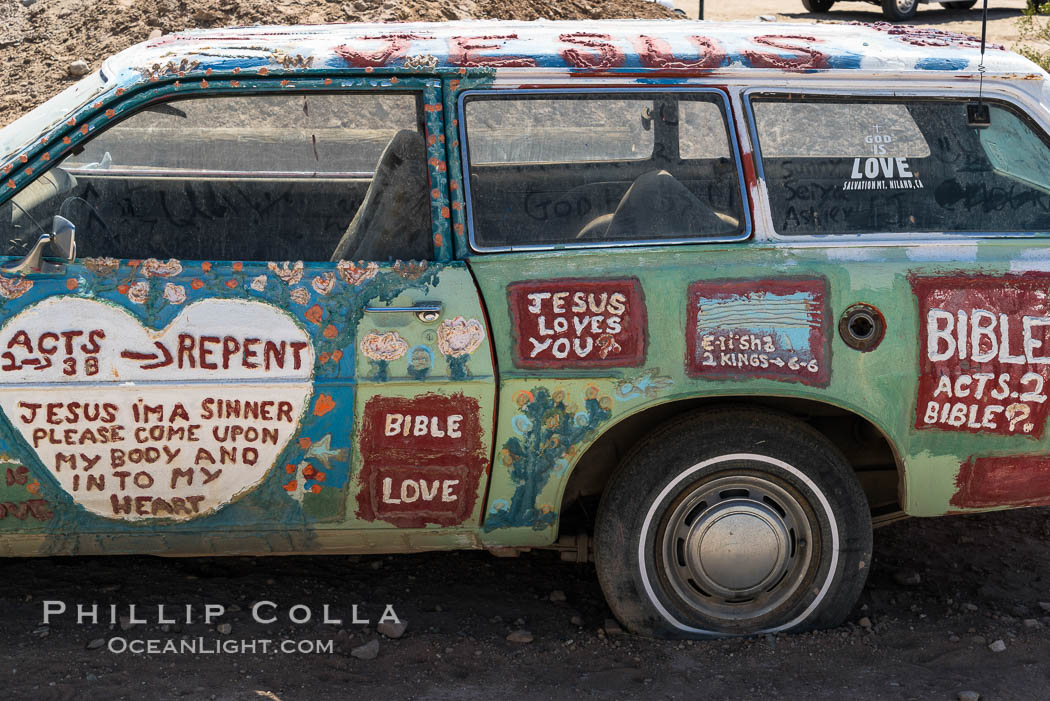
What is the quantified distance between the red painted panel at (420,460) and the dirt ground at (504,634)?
53 cm

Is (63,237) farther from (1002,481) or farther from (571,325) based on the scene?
(1002,481)

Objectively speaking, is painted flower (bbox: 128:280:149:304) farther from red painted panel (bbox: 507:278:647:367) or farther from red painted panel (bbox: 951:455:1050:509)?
red painted panel (bbox: 951:455:1050:509)

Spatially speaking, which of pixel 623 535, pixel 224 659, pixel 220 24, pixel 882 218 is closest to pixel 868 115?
pixel 882 218

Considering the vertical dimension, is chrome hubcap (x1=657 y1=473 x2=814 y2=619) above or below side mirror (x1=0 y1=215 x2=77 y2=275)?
below

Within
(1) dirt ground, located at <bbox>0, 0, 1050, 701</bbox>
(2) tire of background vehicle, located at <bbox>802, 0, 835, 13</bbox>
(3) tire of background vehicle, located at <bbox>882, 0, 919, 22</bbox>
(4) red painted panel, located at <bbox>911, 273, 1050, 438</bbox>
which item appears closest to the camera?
(4) red painted panel, located at <bbox>911, 273, 1050, 438</bbox>

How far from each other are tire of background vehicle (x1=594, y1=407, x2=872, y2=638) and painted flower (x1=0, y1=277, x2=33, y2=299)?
175 centimetres

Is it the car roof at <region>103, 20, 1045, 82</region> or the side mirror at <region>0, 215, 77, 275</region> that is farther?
the car roof at <region>103, 20, 1045, 82</region>

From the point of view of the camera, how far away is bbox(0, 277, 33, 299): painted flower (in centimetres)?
302

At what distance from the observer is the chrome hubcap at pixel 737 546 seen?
3.36m

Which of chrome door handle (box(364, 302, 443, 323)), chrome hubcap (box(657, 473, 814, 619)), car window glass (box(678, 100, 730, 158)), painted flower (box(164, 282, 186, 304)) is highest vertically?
car window glass (box(678, 100, 730, 158))

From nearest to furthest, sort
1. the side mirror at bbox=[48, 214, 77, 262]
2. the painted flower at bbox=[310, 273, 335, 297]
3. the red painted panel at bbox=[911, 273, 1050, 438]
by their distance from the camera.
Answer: the side mirror at bbox=[48, 214, 77, 262] < the painted flower at bbox=[310, 273, 335, 297] < the red painted panel at bbox=[911, 273, 1050, 438]

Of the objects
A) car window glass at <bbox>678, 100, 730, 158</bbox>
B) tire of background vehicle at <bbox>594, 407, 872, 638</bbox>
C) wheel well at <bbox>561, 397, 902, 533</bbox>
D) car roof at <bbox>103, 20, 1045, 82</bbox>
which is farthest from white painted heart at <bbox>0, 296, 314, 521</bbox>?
car window glass at <bbox>678, 100, 730, 158</bbox>

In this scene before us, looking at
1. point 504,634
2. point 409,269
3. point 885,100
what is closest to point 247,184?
point 409,269

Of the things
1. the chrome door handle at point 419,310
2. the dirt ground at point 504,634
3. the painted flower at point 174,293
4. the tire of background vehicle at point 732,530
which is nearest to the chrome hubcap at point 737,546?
the tire of background vehicle at point 732,530
